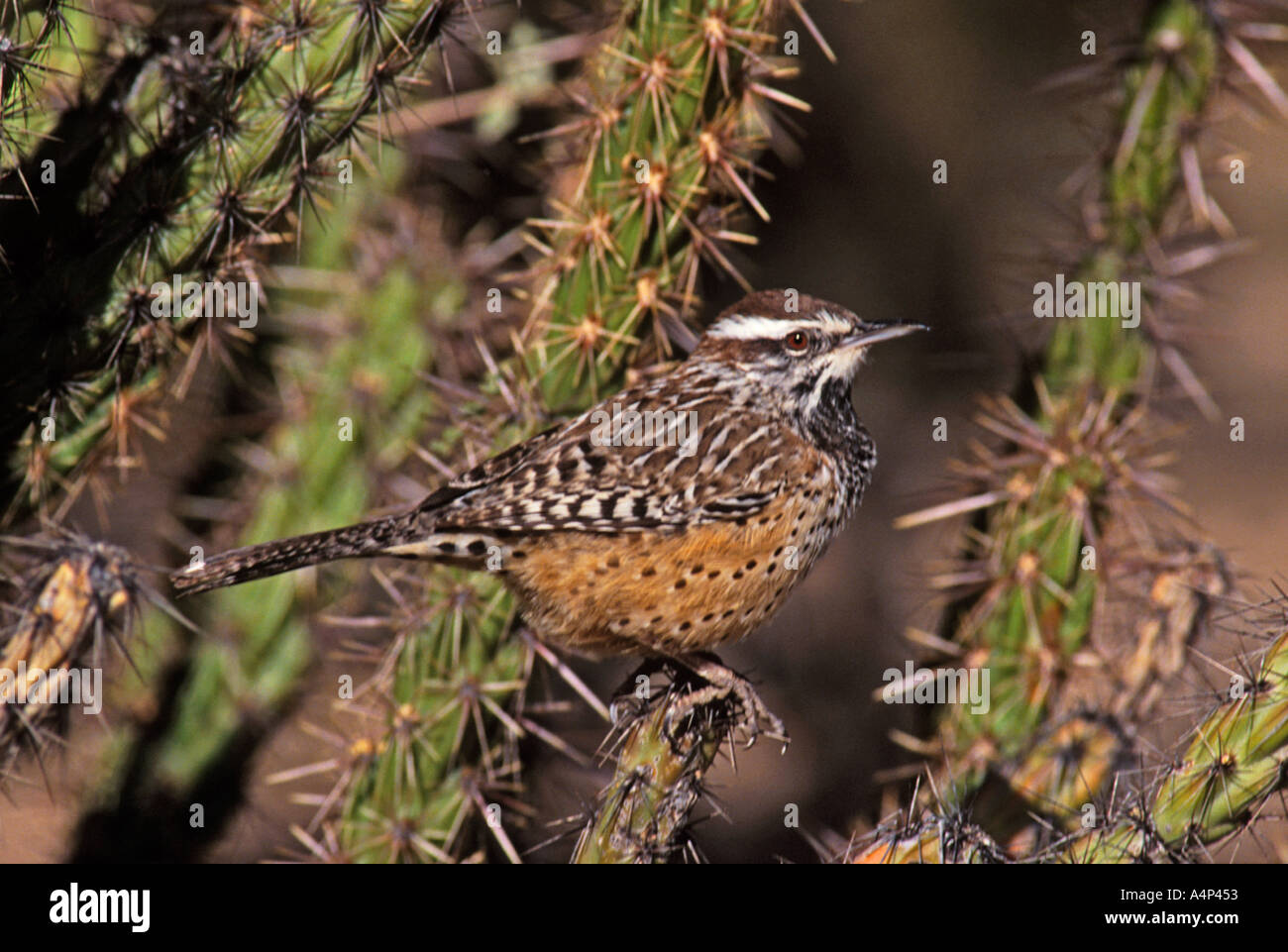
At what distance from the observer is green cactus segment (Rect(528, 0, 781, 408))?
235 cm

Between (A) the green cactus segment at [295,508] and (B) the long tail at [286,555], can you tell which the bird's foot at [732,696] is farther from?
(A) the green cactus segment at [295,508]

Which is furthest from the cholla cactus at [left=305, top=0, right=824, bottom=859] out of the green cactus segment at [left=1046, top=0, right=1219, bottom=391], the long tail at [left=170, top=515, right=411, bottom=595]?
the green cactus segment at [left=1046, top=0, right=1219, bottom=391]

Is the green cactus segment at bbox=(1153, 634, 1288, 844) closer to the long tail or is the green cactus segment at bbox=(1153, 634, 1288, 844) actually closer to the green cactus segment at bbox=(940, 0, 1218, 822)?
the green cactus segment at bbox=(940, 0, 1218, 822)

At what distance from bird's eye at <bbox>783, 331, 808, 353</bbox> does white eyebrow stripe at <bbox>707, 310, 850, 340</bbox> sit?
0.01 meters

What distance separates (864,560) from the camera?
4.41 metres

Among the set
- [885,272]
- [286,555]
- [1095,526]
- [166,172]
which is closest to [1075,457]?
[1095,526]

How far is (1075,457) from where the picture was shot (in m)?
2.72

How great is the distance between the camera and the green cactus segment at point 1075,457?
2.66 m

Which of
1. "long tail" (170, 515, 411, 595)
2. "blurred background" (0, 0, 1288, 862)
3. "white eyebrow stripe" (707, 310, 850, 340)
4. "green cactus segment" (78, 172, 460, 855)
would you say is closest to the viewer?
"long tail" (170, 515, 411, 595)

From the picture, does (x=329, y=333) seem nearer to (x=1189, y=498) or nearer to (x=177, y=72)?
(x=177, y=72)

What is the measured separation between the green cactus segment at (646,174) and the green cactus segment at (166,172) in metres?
0.42

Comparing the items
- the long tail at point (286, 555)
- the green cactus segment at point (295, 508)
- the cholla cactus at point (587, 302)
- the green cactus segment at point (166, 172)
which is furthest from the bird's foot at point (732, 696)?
the green cactus segment at point (166, 172)
